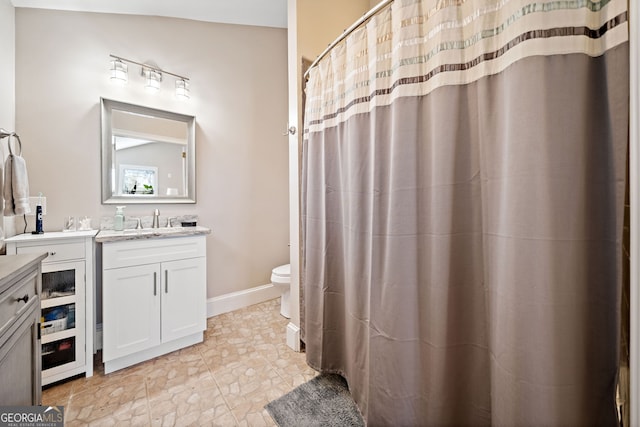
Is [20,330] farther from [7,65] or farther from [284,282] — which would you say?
[7,65]

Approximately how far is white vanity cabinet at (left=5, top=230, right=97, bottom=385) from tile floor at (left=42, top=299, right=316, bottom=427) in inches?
5.1

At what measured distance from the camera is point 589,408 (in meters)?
0.67

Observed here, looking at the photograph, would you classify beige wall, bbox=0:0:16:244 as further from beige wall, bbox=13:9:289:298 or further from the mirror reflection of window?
the mirror reflection of window

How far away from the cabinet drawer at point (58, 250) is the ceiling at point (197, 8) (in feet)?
5.23

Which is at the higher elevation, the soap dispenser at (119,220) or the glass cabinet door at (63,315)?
the soap dispenser at (119,220)

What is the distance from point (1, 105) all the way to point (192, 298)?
1.57 m

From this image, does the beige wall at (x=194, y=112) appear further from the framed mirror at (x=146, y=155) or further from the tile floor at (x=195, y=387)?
the tile floor at (x=195, y=387)

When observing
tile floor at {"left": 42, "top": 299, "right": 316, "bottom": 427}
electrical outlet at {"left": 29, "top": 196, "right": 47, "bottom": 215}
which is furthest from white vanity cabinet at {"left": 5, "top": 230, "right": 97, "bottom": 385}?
electrical outlet at {"left": 29, "top": 196, "right": 47, "bottom": 215}

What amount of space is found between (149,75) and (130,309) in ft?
5.84

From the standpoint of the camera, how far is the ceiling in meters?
1.68

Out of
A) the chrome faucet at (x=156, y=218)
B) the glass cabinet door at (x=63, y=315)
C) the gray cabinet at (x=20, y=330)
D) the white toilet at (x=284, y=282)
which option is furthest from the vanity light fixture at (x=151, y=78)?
the white toilet at (x=284, y=282)

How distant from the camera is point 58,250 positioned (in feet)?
4.53

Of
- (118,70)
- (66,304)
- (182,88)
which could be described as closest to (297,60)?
(182,88)

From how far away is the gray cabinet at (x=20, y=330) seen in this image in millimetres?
716
